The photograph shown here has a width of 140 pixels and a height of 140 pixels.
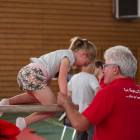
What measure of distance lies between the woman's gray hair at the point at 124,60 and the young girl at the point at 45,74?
1.78ft

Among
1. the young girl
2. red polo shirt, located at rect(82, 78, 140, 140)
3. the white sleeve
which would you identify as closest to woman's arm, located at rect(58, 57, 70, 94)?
the young girl

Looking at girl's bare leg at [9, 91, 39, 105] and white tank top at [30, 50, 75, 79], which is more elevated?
white tank top at [30, 50, 75, 79]

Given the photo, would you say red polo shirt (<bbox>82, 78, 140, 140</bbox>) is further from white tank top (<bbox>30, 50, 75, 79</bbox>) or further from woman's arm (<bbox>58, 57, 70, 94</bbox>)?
white tank top (<bbox>30, 50, 75, 79</bbox>)

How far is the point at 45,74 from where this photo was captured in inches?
83.5

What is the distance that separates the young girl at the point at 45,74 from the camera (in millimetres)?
1951

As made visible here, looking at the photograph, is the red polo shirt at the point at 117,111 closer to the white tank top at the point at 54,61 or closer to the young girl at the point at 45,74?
the young girl at the point at 45,74

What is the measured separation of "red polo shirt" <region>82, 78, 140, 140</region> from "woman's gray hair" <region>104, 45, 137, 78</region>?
10cm

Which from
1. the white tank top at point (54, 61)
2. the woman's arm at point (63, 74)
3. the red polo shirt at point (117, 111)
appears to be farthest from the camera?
the white tank top at point (54, 61)

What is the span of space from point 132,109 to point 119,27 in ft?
23.1

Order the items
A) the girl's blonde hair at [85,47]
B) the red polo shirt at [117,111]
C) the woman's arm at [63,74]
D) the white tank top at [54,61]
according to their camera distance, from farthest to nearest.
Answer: the girl's blonde hair at [85,47], the white tank top at [54,61], the woman's arm at [63,74], the red polo shirt at [117,111]

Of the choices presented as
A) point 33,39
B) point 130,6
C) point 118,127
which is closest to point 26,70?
point 118,127

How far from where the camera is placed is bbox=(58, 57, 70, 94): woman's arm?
6.23 feet

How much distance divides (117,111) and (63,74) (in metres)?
0.66

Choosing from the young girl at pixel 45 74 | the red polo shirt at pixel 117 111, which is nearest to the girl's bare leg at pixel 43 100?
the young girl at pixel 45 74
